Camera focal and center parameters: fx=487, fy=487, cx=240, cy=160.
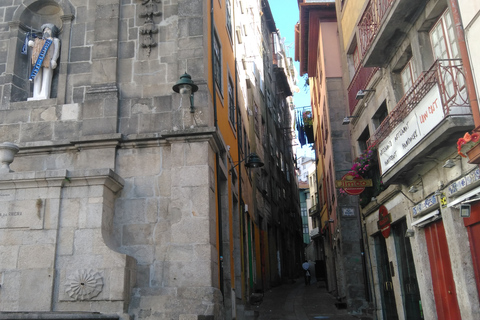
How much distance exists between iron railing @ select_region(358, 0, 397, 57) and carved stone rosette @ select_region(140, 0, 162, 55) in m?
4.60

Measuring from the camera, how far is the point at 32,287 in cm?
807

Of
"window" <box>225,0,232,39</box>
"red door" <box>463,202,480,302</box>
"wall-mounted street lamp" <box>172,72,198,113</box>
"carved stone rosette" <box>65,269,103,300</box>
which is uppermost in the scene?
"window" <box>225,0,232,39</box>

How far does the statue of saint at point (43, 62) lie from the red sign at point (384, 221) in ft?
26.4

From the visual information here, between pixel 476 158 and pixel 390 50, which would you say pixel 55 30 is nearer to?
pixel 390 50

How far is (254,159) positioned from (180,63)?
9.98 ft

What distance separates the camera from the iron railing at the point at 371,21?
9916 mm

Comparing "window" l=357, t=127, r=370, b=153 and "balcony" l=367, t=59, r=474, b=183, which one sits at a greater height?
"window" l=357, t=127, r=370, b=153

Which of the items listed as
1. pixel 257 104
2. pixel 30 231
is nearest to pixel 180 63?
pixel 30 231

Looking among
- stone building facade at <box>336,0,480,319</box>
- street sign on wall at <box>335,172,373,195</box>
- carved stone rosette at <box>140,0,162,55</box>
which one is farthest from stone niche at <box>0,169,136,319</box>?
street sign on wall at <box>335,172,373,195</box>

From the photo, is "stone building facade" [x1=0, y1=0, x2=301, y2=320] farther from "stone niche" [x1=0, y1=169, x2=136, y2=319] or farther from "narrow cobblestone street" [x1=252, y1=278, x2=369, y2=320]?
"narrow cobblestone street" [x1=252, y1=278, x2=369, y2=320]

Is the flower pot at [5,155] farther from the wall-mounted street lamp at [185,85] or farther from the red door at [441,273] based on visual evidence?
the red door at [441,273]

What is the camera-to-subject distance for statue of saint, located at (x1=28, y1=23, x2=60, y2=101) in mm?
10453

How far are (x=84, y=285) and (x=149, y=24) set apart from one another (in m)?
5.47

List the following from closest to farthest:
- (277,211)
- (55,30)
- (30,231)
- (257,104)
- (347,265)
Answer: (30,231) < (55,30) < (347,265) < (257,104) < (277,211)
